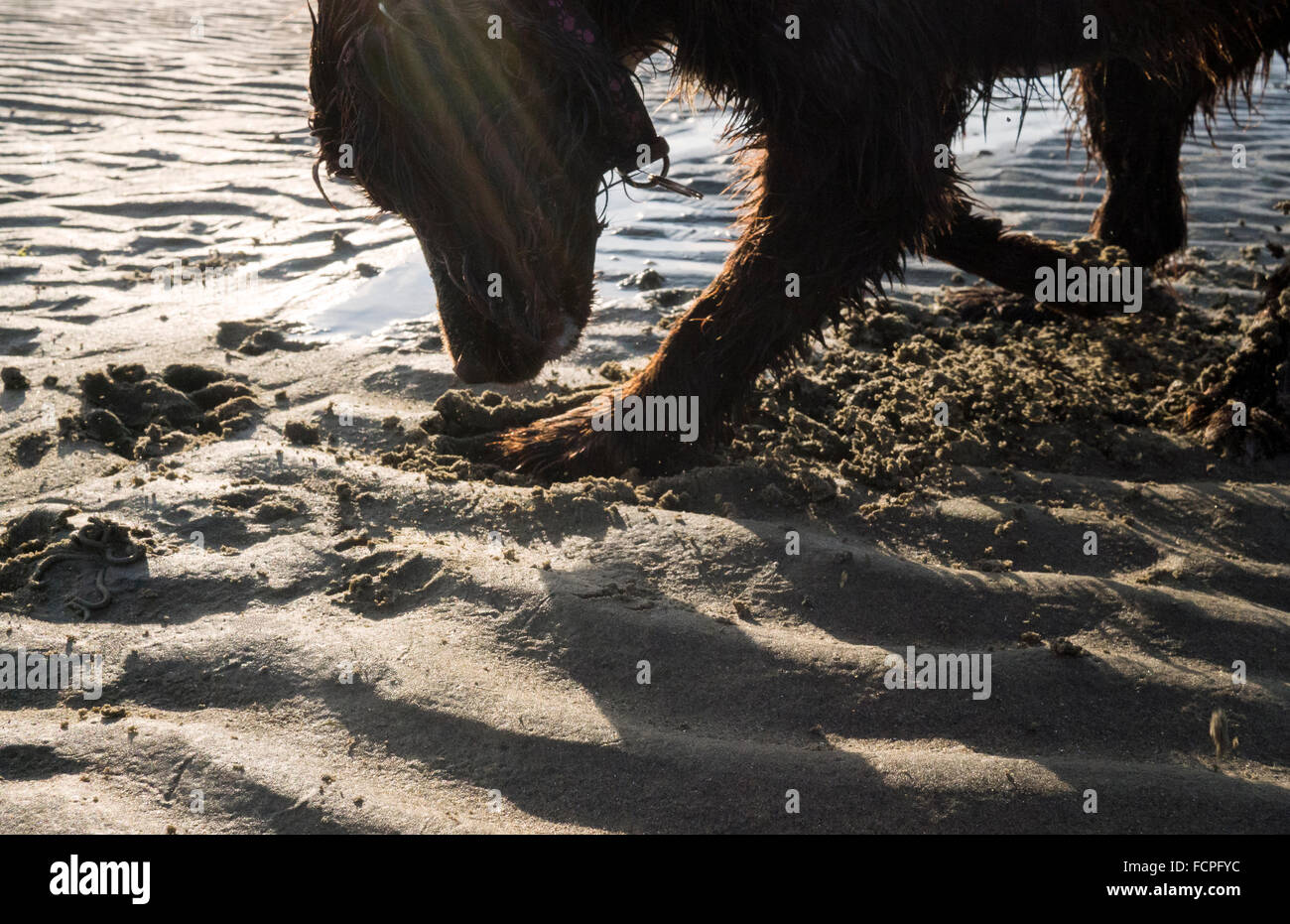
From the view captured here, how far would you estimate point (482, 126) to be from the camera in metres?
2.27

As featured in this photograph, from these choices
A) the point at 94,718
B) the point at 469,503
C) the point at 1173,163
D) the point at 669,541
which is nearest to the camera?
Result: the point at 94,718

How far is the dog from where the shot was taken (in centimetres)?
226

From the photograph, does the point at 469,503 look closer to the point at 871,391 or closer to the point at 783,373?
the point at 783,373

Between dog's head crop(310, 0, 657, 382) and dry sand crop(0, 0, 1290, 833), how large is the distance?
0.75m

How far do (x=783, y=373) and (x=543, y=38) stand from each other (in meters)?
1.27

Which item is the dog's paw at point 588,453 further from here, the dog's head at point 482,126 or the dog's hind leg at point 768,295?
the dog's head at point 482,126

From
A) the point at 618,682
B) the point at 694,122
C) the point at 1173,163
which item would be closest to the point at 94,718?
the point at 618,682

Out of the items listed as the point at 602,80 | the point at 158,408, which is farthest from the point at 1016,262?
the point at 158,408

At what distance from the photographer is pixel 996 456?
3.30m

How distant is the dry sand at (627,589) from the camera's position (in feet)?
6.44

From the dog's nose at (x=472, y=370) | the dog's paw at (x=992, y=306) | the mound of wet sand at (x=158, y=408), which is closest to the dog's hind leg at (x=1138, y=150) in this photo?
the dog's paw at (x=992, y=306)

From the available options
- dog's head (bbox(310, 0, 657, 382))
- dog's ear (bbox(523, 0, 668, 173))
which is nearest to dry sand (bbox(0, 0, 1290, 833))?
dog's head (bbox(310, 0, 657, 382))

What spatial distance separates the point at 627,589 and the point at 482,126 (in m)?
1.12

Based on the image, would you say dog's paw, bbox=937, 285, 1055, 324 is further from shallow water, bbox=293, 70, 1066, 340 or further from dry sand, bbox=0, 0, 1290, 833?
shallow water, bbox=293, 70, 1066, 340
